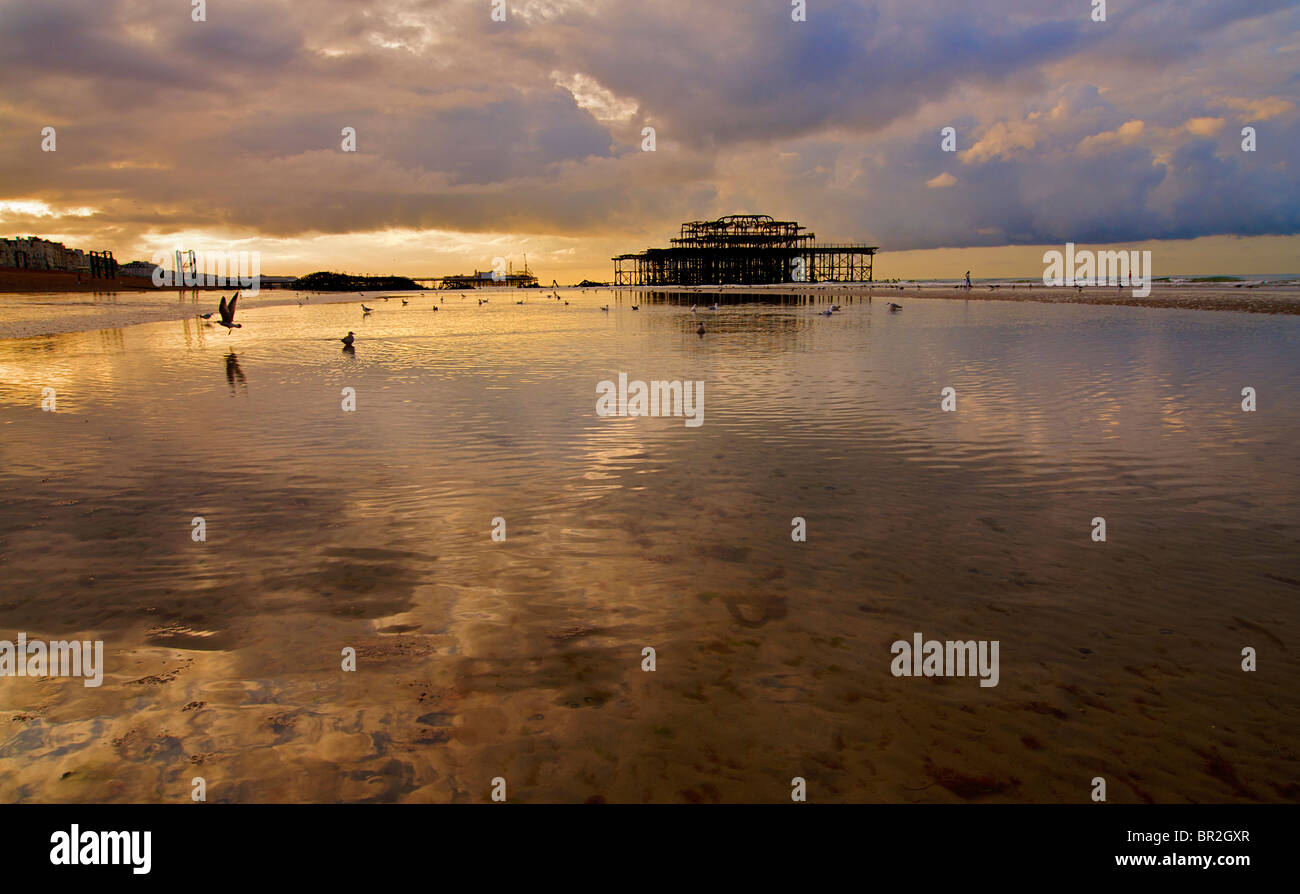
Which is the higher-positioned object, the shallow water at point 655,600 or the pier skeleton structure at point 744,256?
the pier skeleton structure at point 744,256

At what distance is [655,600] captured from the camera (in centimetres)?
585

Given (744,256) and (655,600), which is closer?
(655,600)

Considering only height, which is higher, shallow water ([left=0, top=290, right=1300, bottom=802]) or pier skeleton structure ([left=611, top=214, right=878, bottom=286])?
pier skeleton structure ([left=611, top=214, right=878, bottom=286])

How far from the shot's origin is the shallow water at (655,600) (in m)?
3.91

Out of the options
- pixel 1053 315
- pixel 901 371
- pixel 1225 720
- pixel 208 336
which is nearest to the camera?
pixel 1225 720

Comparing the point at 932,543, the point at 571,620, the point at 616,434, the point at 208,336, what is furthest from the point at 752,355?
the point at 208,336

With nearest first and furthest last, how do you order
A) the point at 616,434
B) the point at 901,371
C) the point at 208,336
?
1. the point at 616,434
2. the point at 901,371
3. the point at 208,336

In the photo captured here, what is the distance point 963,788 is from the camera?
145 inches

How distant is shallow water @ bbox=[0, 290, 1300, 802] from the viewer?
3914 millimetres

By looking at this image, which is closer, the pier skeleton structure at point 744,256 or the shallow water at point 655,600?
the shallow water at point 655,600

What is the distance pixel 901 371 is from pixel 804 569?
14.3 m
